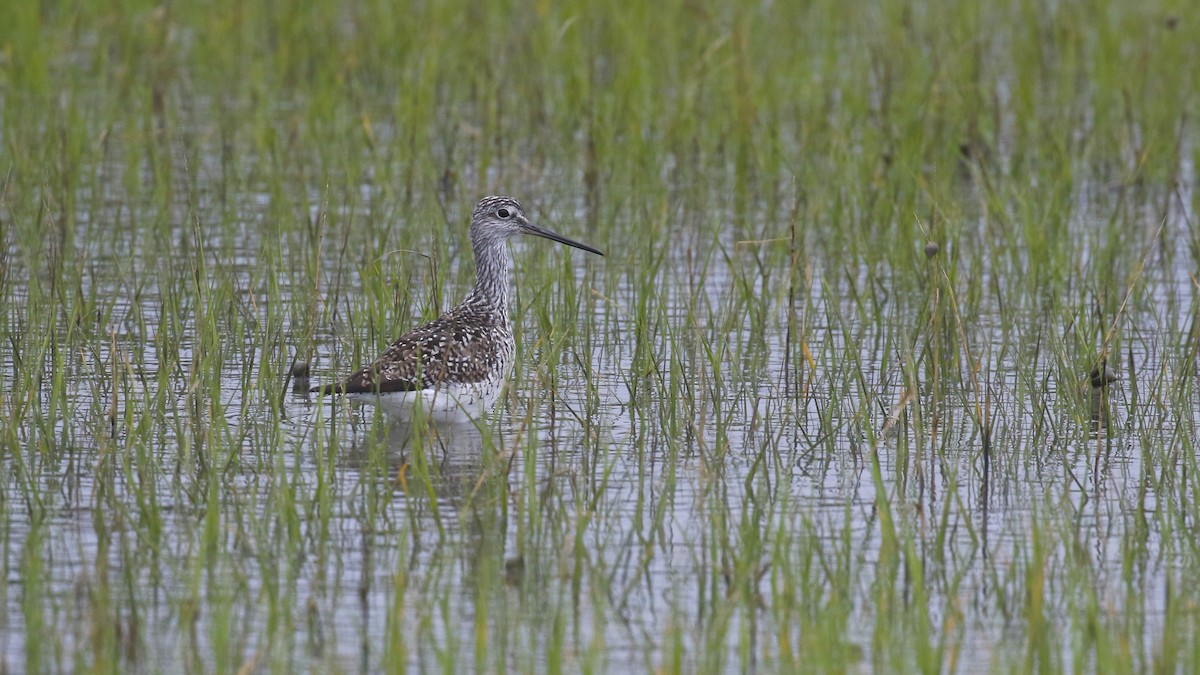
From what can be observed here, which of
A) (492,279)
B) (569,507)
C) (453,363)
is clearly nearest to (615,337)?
(492,279)

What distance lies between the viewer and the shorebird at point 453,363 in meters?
7.18

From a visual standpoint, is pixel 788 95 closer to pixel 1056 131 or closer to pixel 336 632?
pixel 1056 131

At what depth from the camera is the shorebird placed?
23.5ft

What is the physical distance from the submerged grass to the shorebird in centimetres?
19

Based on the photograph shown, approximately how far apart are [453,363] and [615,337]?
144 cm

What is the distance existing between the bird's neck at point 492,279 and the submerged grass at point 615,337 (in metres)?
0.22

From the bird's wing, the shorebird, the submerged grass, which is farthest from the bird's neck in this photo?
the bird's wing

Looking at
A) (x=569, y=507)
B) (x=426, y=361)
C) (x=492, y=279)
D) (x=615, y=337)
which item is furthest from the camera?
(x=615, y=337)

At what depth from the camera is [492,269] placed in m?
8.50

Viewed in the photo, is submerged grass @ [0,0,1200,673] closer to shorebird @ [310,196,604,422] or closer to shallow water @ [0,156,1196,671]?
shallow water @ [0,156,1196,671]

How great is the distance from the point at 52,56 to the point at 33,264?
586 centimetres

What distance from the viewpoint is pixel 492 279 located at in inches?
332

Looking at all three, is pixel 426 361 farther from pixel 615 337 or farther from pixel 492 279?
pixel 615 337

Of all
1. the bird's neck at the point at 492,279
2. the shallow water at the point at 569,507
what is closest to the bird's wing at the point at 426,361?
the shallow water at the point at 569,507
